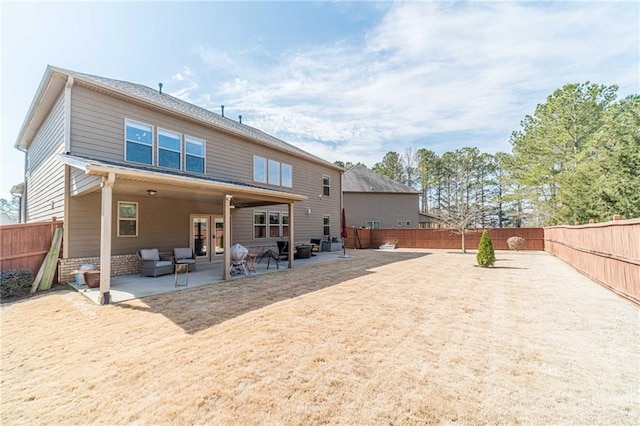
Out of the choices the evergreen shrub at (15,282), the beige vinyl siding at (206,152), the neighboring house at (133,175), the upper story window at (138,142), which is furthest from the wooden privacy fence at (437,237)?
the evergreen shrub at (15,282)

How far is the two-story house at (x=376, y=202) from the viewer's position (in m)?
26.3

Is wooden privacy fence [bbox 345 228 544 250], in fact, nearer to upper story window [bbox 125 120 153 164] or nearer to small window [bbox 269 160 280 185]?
small window [bbox 269 160 280 185]

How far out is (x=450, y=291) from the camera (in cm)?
699

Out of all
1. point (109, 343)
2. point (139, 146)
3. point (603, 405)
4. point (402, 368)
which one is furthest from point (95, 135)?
point (603, 405)

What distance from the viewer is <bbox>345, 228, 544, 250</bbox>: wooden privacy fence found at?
18547 mm

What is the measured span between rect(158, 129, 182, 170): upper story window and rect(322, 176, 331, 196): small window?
9.37 meters

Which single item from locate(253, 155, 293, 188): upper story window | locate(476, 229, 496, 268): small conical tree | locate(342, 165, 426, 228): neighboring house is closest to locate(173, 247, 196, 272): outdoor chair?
locate(253, 155, 293, 188): upper story window

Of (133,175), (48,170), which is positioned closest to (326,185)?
(48,170)

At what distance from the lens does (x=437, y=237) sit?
66.0ft

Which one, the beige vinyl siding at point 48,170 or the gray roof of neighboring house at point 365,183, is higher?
the gray roof of neighboring house at point 365,183

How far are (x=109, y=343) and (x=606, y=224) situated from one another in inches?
403

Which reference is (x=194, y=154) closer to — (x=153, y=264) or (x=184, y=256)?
(x=184, y=256)

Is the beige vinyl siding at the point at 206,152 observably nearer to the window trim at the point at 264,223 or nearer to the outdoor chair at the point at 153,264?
the window trim at the point at 264,223

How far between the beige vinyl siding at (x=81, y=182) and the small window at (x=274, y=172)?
7558 mm
